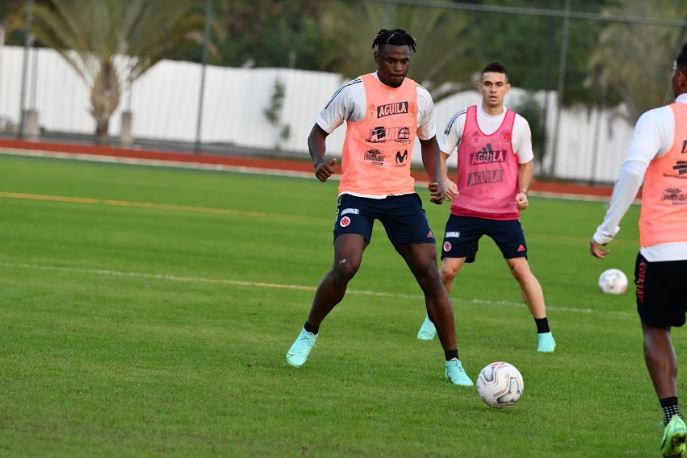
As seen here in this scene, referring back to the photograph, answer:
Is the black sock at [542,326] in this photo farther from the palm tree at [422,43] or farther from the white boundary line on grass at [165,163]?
the palm tree at [422,43]

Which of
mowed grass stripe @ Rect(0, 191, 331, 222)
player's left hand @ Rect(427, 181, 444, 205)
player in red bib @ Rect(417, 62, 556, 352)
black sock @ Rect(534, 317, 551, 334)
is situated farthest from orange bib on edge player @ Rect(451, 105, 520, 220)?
mowed grass stripe @ Rect(0, 191, 331, 222)

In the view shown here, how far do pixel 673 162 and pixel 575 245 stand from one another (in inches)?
565

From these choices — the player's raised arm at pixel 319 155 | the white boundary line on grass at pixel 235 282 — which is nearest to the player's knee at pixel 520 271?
the white boundary line on grass at pixel 235 282

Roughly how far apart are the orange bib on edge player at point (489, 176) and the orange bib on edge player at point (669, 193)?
13.7 ft

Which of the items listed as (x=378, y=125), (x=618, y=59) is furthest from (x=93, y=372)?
(x=618, y=59)

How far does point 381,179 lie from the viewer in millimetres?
8969

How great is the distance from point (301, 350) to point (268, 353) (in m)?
0.58

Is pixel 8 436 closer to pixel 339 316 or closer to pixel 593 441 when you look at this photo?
pixel 593 441

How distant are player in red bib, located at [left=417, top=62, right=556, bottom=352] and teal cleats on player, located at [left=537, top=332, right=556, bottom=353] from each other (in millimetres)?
276

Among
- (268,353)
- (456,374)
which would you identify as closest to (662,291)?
(456,374)

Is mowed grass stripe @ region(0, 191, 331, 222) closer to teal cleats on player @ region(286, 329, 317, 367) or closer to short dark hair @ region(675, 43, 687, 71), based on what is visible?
teal cleats on player @ region(286, 329, 317, 367)

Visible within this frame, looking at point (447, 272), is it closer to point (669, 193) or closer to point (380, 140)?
point (380, 140)

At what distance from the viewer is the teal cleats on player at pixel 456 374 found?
8.77m

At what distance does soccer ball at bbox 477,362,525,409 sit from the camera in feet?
25.9
